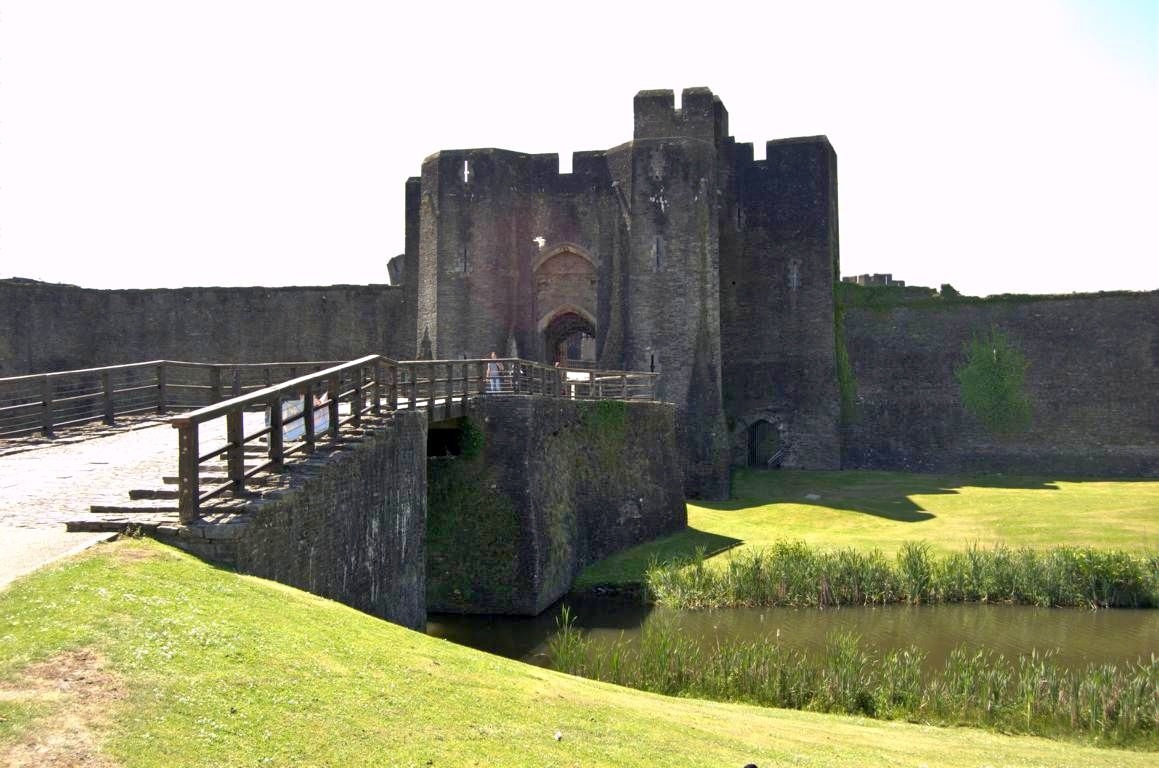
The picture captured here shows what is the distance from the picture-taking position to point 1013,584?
21.7m

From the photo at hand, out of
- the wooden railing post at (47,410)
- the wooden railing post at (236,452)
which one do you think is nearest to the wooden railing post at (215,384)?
the wooden railing post at (47,410)

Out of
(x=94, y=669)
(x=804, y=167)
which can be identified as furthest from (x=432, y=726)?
(x=804, y=167)

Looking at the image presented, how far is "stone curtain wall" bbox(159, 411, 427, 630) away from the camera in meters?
10.8

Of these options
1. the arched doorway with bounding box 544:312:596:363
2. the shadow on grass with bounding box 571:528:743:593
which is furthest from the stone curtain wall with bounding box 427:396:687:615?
the arched doorway with bounding box 544:312:596:363

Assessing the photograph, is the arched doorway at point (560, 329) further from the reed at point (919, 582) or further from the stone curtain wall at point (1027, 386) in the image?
the reed at point (919, 582)

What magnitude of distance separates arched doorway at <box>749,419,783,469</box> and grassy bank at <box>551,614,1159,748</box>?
23.9m

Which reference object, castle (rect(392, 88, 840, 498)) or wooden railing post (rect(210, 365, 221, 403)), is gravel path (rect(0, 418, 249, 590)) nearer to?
wooden railing post (rect(210, 365, 221, 403))

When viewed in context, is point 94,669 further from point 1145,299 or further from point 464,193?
point 1145,299

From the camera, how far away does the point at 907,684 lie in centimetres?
1499

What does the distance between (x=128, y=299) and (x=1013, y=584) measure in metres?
33.0

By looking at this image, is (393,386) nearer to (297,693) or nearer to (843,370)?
(297,693)

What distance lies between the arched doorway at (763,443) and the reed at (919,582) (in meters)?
18.5

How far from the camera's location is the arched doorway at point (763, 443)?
135 ft

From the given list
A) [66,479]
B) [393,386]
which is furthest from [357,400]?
[66,479]
